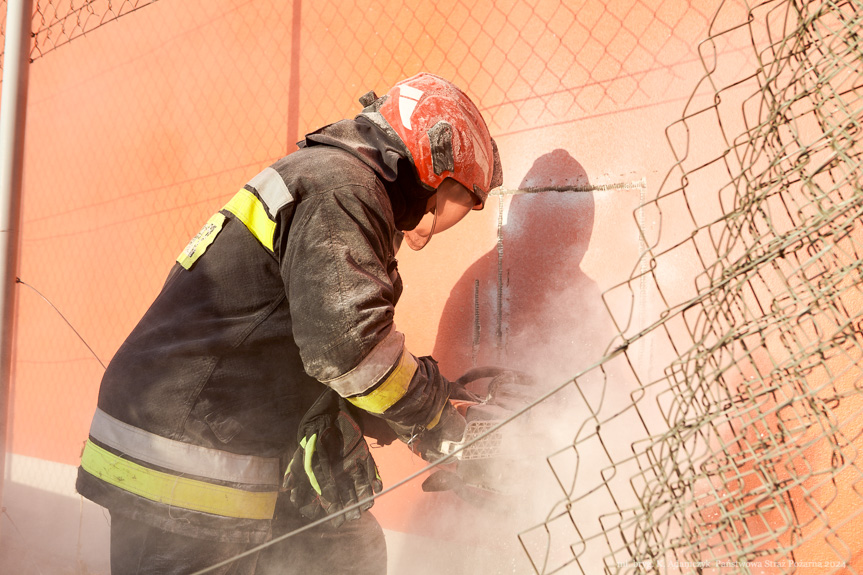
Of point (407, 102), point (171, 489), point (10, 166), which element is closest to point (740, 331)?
point (407, 102)

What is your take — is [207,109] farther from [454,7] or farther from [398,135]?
[398,135]

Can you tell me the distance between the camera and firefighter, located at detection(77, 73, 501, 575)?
2.09 m

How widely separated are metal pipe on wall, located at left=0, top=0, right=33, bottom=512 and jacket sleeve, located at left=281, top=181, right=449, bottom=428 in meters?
2.00

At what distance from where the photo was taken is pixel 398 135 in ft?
8.02

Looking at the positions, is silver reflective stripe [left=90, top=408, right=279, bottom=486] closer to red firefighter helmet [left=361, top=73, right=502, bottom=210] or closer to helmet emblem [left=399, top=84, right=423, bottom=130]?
red firefighter helmet [left=361, top=73, right=502, bottom=210]

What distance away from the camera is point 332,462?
2.35m

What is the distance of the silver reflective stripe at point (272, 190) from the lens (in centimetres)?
216

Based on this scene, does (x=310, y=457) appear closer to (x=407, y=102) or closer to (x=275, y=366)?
(x=275, y=366)

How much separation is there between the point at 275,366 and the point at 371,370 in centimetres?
43

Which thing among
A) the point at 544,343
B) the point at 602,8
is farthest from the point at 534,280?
the point at 602,8

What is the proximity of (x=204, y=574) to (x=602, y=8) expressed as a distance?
2868mm

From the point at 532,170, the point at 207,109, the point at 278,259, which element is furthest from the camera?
the point at 207,109

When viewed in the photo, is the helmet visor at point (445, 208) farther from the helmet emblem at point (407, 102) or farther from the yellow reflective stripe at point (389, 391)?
the yellow reflective stripe at point (389, 391)

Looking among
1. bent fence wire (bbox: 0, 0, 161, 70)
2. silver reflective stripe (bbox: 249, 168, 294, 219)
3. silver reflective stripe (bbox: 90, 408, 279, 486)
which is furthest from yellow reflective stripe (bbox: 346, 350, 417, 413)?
bent fence wire (bbox: 0, 0, 161, 70)
